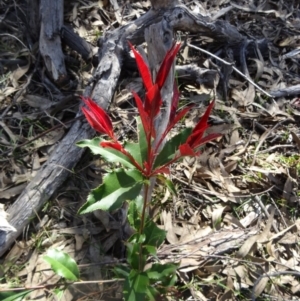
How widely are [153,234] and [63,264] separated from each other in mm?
296

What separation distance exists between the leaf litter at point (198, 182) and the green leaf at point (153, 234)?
0.20 metres

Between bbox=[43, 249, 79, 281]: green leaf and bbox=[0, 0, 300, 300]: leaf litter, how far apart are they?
0.54 feet

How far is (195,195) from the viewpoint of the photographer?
2033mm

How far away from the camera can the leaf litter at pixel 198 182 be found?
179cm

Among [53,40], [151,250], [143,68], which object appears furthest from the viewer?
[53,40]

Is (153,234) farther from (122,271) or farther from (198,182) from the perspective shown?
(198,182)

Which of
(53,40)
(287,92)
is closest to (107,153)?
(53,40)

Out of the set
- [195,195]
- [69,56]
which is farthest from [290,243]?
[69,56]

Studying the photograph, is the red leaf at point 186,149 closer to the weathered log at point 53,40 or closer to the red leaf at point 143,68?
the red leaf at point 143,68

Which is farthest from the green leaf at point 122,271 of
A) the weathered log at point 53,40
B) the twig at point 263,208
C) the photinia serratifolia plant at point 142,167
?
the weathered log at point 53,40

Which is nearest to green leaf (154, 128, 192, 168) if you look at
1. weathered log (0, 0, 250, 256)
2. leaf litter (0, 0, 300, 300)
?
leaf litter (0, 0, 300, 300)

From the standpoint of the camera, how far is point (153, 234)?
1.52 meters

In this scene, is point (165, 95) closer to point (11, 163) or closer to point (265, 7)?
point (11, 163)

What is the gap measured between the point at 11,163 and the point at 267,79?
138 centimetres
